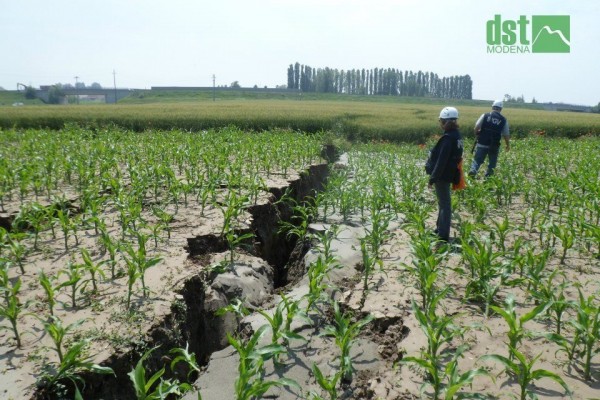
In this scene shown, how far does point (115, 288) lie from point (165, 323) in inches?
30.9

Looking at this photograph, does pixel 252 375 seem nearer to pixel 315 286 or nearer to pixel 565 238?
pixel 315 286

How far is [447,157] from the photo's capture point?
222 inches

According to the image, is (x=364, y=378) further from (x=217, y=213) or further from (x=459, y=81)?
(x=459, y=81)

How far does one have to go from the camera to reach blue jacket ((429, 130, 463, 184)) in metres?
5.64

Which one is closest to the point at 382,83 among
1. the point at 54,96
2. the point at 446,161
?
the point at 54,96

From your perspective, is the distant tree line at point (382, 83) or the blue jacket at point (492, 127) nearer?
the blue jacket at point (492, 127)

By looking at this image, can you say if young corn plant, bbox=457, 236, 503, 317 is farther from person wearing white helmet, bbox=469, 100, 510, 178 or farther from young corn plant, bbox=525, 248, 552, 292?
person wearing white helmet, bbox=469, 100, 510, 178

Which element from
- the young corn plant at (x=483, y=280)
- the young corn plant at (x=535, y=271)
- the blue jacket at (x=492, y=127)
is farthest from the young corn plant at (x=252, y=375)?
the blue jacket at (x=492, y=127)

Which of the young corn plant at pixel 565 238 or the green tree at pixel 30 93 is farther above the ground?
the green tree at pixel 30 93

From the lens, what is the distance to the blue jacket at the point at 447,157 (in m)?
5.64

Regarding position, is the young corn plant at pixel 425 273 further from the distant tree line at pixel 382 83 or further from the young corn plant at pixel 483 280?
the distant tree line at pixel 382 83

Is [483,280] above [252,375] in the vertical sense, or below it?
above

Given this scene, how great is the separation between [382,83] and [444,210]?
4054 inches

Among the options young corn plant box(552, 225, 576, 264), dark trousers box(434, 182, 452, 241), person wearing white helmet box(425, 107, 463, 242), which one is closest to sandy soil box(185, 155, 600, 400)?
young corn plant box(552, 225, 576, 264)
